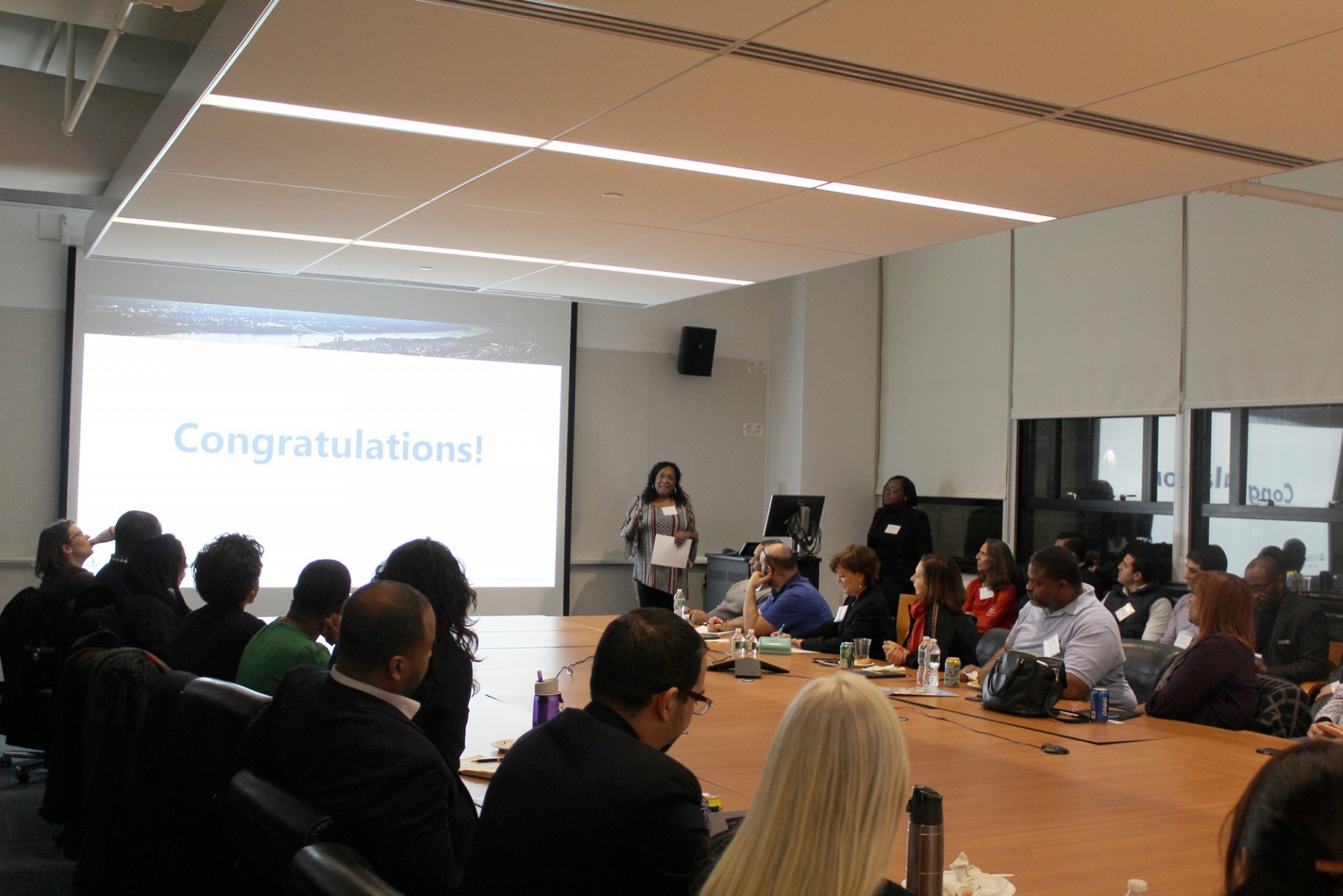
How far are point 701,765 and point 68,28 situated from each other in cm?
499

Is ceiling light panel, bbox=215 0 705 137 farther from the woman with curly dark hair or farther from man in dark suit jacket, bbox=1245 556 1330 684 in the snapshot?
man in dark suit jacket, bbox=1245 556 1330 684

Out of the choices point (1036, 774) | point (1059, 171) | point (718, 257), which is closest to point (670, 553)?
point (718, 257)

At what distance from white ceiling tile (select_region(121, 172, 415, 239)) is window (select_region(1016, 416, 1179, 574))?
5469mm

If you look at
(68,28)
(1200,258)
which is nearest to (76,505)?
(68,28)

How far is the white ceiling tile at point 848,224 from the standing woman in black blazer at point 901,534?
12.5 feet

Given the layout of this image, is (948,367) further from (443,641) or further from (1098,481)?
(443,641)

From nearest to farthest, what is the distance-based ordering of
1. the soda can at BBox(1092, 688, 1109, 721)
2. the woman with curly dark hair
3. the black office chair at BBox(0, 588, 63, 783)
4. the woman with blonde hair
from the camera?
the woman with blonde hair, the woman with curly dark hair, the soda can at BBox(1092, 688, 1109, 721), the black office chair at BBox(0, 588, 63, 783)

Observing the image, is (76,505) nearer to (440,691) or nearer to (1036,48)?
(440,691)

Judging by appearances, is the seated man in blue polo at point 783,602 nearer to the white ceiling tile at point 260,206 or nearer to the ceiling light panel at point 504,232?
the ceiling light panel at point 504,232

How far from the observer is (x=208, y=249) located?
7.02m

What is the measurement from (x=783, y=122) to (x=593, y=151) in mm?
843

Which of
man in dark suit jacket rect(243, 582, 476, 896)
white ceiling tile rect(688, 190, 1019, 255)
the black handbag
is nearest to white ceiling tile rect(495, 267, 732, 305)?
white ceiling tile rect(688, 190, 1019, 255)

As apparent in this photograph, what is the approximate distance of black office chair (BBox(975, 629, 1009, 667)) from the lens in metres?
5.61

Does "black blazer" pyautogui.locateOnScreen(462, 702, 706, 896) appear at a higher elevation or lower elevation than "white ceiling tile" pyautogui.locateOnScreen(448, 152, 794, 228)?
lower
